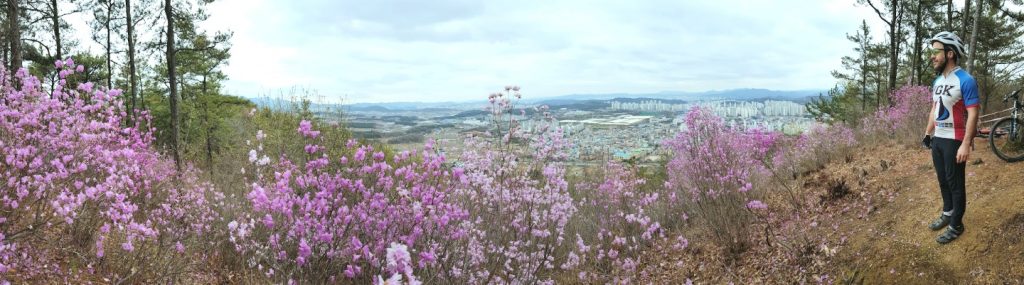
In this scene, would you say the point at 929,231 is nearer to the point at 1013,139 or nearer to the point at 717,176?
the point at 1013,139

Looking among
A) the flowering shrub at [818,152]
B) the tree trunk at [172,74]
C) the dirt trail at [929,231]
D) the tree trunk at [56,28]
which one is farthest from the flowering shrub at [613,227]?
the tree trunk at [56,28]

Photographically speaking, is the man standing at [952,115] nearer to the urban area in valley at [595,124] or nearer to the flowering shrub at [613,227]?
the urban area in valley at [595,124]

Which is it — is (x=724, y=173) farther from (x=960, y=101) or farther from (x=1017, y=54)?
(x=1017, y=54)

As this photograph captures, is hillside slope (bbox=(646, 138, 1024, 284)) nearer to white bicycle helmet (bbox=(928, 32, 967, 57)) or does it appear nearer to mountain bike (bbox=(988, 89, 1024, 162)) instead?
mountain bike (bbox=(988, 89, 1024, 162))

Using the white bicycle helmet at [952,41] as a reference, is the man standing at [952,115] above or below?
below

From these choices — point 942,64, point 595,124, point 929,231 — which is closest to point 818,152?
point 929,231
